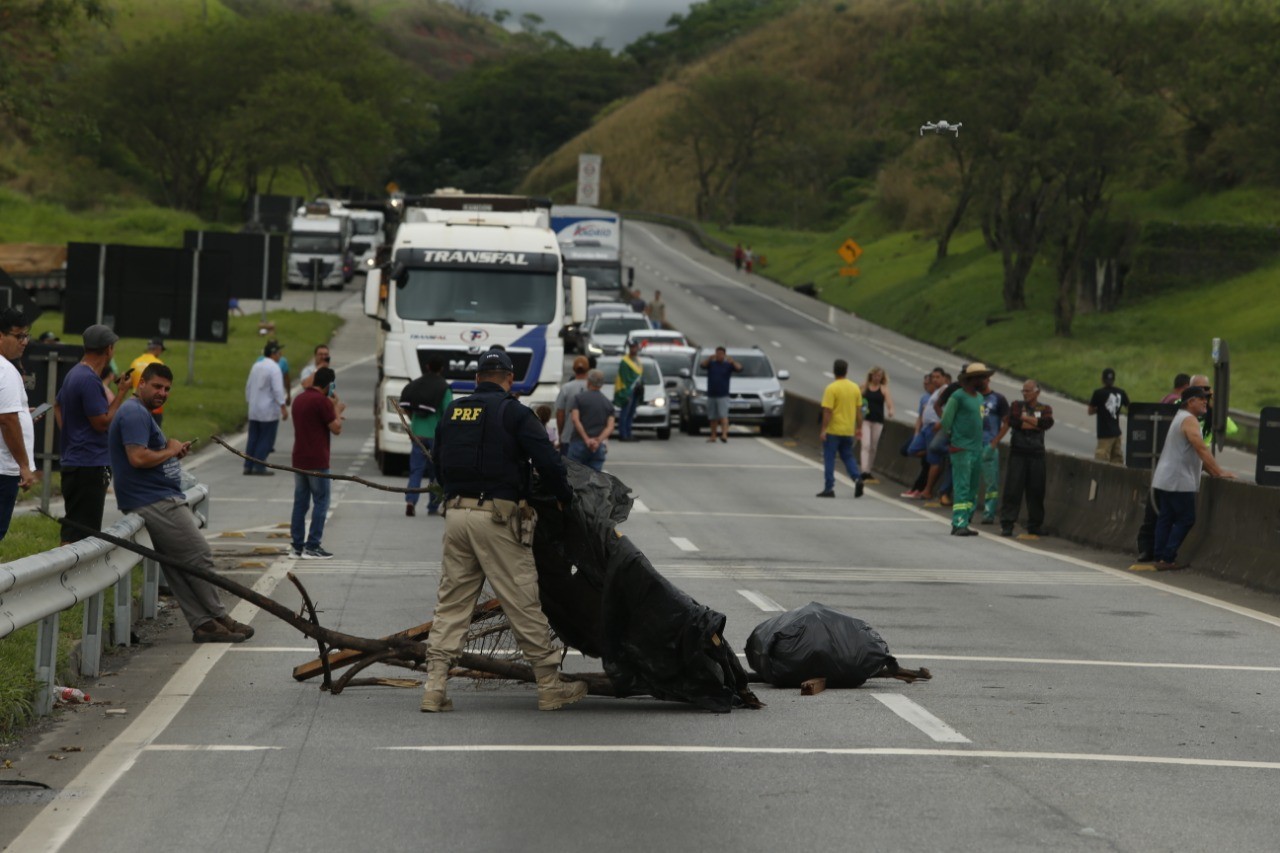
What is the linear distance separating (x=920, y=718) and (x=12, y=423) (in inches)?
201

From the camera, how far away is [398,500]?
2391 centimetres

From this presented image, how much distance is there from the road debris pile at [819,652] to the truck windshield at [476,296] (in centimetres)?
1691

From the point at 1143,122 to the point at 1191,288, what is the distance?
9633 mm

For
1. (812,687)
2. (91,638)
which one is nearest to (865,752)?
(812,687)

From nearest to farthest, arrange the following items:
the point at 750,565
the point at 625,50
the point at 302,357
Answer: the point at 750,565, the point at 302,357, the point at 625,50

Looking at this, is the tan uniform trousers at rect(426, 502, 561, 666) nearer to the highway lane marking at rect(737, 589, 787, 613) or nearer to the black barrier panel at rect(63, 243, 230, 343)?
the highway lane marking at rect(737, 589, 787, 613)

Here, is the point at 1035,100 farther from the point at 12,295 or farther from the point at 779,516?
the point at 12,295

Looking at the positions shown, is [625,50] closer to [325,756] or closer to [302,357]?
[302,357]

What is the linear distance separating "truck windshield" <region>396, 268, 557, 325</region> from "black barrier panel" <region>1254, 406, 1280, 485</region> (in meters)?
10.6

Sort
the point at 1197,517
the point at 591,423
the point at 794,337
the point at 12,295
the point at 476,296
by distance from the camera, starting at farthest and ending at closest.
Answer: the point at 794,337 < the point at 476,296 < the point at 591,423 < the point at 1197,517 < the point at 12,295

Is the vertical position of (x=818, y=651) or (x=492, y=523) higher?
(x=492, y=523)

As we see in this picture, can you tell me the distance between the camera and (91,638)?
10.4 metres

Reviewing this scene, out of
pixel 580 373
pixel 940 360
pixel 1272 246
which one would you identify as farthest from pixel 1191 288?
pixel 580 373

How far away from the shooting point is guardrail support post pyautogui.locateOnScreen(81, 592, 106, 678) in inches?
409
